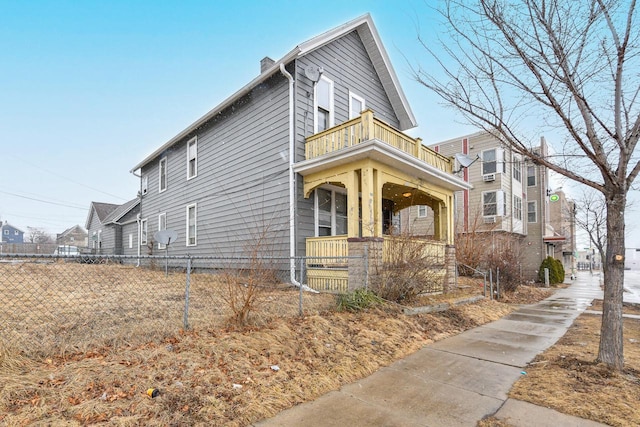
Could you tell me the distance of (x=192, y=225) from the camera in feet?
42.8

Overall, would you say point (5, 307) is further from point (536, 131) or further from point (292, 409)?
point (536, 131)

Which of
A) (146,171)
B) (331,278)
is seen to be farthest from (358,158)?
(146,171)

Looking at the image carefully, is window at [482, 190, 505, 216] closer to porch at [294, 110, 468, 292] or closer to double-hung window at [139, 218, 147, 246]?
porch at [294, 110, 468, 292]

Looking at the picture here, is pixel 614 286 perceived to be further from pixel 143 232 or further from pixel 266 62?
pixel 143 232

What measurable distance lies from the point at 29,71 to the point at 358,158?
57.7 ft

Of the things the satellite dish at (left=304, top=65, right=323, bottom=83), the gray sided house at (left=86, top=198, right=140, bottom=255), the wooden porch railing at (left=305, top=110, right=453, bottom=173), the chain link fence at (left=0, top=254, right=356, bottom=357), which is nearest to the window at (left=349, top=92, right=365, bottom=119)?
the satellite dish at (left=304, top=65, right=323, bottom=83)

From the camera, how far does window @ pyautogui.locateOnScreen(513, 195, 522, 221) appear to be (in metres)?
20.0

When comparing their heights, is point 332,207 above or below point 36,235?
above

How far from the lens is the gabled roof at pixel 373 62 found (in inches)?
360

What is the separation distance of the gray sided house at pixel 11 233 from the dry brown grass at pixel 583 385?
93.3 metres

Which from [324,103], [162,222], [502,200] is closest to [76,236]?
[162,222]

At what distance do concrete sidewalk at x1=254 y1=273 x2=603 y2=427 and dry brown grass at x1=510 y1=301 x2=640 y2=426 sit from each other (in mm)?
147

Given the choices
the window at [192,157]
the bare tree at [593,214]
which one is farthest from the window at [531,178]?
the window at [192,157]

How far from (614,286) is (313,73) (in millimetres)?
7934
